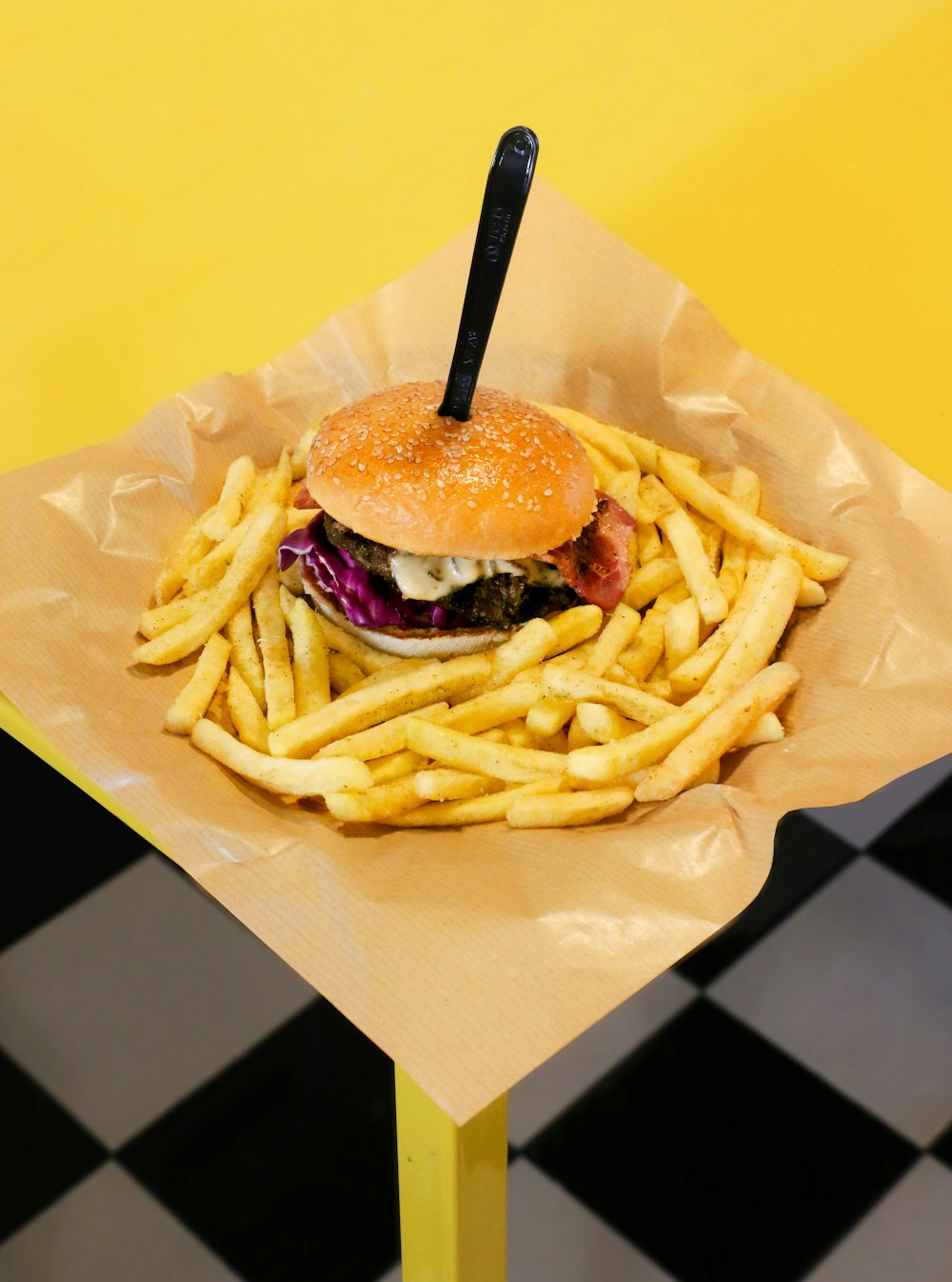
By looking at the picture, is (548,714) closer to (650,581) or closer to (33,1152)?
(650,581)

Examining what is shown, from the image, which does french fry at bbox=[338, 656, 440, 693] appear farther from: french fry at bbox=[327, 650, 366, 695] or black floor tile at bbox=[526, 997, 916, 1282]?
black floor tile at bbox=[526, 997, 916, 1282]

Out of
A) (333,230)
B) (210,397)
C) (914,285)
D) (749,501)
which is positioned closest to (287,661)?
(210,397)

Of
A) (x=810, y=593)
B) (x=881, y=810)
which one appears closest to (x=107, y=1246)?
(x=810, y=593)

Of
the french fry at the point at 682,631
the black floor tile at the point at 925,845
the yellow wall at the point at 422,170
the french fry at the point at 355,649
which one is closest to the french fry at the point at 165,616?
the french fry at the point at 355,649

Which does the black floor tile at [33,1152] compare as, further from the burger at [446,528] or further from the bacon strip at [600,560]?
the bacon strip at [600,560]

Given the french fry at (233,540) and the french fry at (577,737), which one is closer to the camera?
the french fry at (577,737)

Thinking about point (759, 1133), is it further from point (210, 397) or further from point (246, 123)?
point (246, 123)
